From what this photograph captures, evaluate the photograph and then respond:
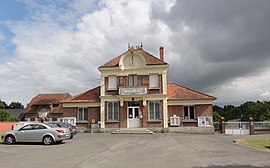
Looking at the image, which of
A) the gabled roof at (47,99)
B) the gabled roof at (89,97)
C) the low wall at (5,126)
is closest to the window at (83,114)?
the gabled roof at (89,97)

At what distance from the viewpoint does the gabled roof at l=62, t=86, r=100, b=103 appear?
29.8 metres

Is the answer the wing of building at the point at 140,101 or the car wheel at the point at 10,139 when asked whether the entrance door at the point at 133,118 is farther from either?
the car wheel at the point at 10,139

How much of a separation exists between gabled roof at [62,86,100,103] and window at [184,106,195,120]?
9.93m

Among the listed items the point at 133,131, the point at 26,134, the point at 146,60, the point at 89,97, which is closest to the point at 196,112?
the point at 133,131

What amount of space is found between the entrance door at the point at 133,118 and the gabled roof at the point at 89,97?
4080mm

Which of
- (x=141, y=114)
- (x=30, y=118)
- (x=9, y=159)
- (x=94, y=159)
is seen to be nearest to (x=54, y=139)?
(x=9, y=159)

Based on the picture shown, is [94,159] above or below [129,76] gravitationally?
below

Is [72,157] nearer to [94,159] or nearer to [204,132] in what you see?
[94,159]

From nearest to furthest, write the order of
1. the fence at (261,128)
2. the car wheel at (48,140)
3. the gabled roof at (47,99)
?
the car wheel at (48,140)
the fence at (261,128)
the gabled roof at (47,99)

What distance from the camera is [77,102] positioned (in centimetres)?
2984

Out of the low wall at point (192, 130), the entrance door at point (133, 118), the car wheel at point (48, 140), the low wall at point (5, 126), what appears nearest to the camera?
the car wheel at point (48, 140)

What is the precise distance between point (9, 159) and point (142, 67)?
63.9ft

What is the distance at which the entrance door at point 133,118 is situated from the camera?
92.4 feet

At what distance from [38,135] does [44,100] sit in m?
39.1
